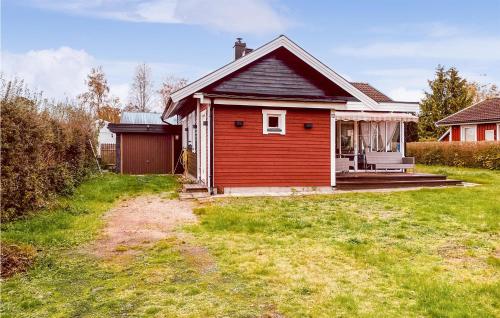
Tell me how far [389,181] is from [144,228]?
1020cm

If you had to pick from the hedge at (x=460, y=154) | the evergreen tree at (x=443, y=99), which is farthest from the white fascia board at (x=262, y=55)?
the evergreen tree at (x=443, y=99)

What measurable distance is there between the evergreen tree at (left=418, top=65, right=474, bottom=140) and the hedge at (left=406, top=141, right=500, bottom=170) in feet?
41.7

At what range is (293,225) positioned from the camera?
9.12m

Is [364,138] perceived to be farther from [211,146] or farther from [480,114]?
[480,114]

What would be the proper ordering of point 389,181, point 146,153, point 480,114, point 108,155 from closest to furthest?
point 389,181, point 146,153, point 108,155, point 480,114

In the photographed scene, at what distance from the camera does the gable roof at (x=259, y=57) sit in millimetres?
14094

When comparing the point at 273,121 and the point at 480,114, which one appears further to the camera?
the point at 480,114

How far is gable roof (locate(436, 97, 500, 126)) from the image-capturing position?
29891 mm

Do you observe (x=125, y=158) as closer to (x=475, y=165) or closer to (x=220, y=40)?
(x=220, y=40)

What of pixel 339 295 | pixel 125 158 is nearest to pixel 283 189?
pixel 339 295

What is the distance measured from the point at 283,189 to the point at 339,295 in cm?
956

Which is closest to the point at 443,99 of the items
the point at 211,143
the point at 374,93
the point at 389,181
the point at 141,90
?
the point at 374,93

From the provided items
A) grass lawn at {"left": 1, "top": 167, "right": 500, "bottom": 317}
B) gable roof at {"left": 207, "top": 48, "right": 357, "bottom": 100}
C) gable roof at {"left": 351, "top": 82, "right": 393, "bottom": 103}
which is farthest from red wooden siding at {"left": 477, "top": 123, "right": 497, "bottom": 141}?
grass lawn at {"left": 1, "top": 167, "right": 500, "bottom": 317}

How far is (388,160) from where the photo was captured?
18.5 meters
